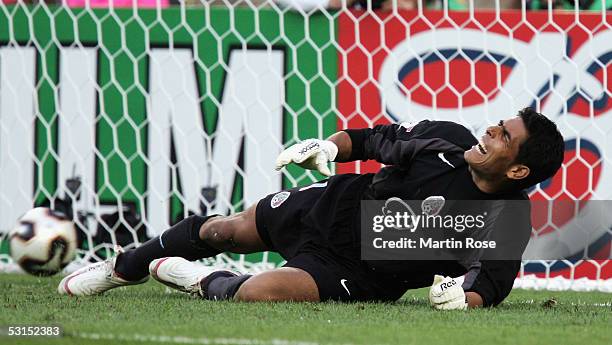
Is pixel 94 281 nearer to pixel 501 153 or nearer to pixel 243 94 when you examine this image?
pixel 501 153

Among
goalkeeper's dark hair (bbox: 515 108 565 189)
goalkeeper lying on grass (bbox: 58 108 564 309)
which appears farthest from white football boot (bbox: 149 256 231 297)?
goalkeeper's dark hair (bbox: 515 108 565 189)

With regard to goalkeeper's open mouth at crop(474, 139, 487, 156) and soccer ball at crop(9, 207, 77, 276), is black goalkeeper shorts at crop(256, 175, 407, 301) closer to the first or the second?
goalkeeper's open mouth at crop(474, 139, 487, 156)

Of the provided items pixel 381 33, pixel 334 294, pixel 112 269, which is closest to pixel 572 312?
pixel 334 294

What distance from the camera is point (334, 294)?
4031 millimetres

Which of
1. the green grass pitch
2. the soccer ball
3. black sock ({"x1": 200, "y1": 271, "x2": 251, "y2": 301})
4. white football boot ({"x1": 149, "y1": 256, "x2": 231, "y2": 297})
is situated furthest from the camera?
the soccer ball

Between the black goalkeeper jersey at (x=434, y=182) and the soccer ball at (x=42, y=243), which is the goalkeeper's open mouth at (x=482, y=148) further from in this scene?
the soccer ball at (x=42, y=243)

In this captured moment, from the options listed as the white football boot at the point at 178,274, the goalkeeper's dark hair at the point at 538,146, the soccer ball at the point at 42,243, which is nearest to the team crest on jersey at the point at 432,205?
the goalkeeper's dark hair at the point at 538,146

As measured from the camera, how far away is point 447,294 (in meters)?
3.78

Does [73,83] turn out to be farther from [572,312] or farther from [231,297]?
[572,312]

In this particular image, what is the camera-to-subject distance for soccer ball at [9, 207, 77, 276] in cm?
488

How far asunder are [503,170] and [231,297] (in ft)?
3.50

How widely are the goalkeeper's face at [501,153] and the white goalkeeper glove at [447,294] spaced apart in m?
0.39

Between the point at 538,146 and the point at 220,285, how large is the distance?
4.11ft

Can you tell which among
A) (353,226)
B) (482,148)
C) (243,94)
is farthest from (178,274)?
(243,94)
